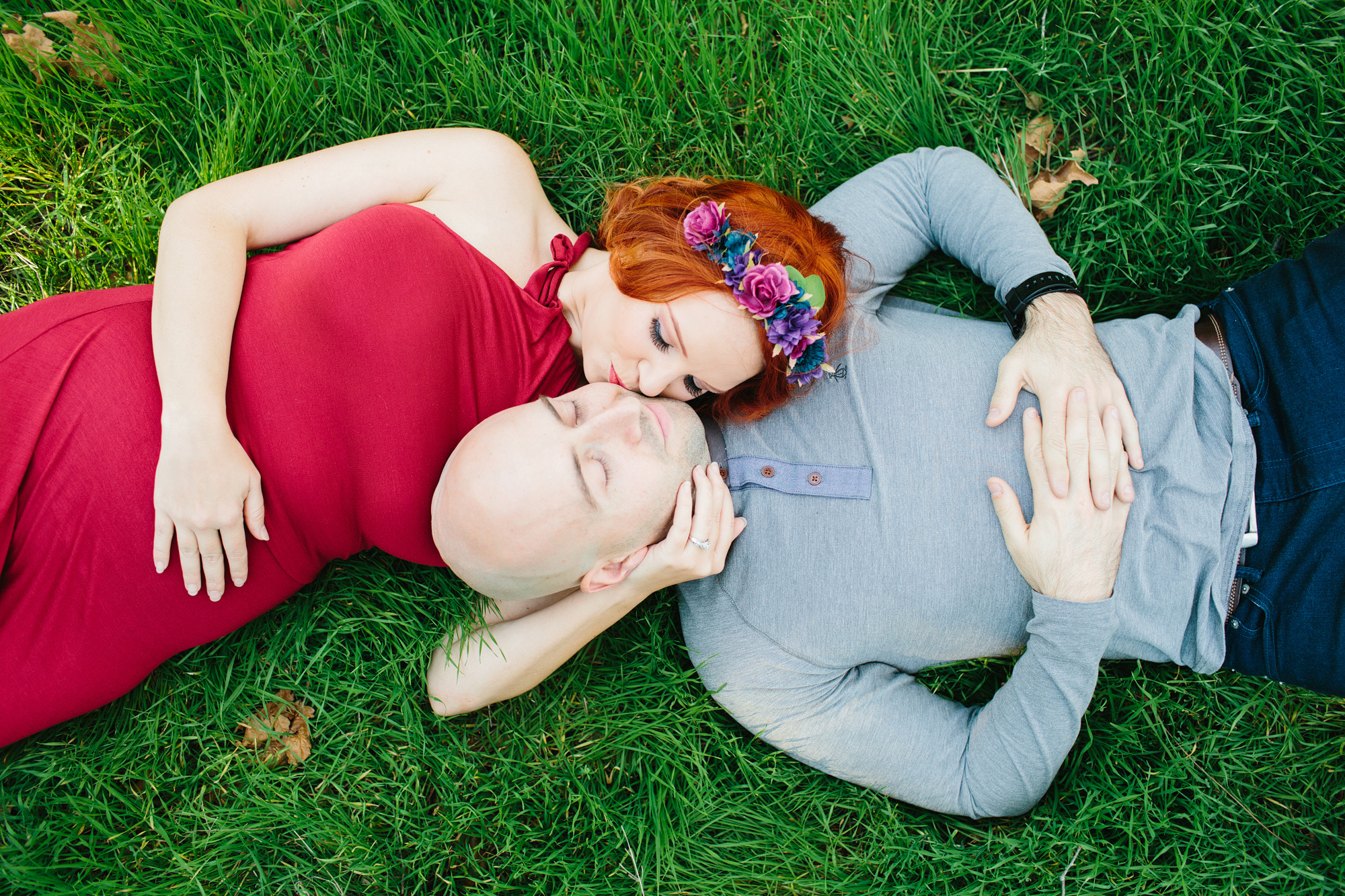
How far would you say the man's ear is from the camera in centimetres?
276

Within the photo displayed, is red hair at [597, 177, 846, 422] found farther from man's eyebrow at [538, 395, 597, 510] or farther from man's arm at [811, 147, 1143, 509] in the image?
man's eyebrow at [538, 395, 597, 510]

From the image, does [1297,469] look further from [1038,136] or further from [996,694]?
[1038,136]

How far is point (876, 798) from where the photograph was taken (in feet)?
10.6

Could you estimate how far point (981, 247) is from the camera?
3.15 m

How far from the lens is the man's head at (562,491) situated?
2.46 metres

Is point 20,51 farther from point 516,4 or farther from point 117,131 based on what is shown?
point 516,4

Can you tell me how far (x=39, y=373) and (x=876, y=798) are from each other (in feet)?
11.5

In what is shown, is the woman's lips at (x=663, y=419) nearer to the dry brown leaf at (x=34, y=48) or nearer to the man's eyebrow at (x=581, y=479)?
the man's eyebrow at (x=581, y=479)

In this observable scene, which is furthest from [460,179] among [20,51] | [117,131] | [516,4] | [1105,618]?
[1105,618]

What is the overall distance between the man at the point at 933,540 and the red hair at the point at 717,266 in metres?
0.15

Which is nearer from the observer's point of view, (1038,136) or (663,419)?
(663,419)

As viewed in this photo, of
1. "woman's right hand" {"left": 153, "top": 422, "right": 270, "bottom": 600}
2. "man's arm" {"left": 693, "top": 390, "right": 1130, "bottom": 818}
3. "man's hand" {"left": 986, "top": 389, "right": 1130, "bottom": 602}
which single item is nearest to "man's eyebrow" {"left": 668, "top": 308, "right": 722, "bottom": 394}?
"man's arm" {"left": 693, "top": 390, "right": 1130, "bottom": 818}

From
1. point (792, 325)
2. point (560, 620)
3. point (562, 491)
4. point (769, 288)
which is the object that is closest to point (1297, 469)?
point (792, 325)

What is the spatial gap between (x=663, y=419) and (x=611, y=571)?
1.90 feet
